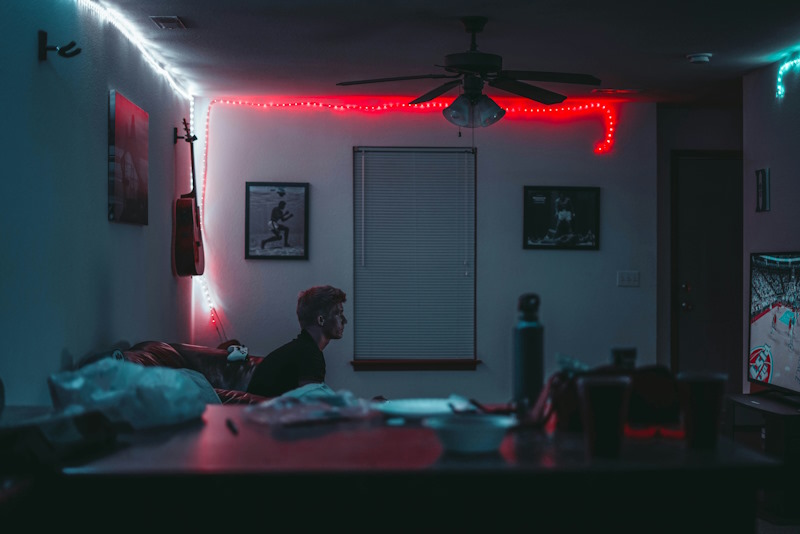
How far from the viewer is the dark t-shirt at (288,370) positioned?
3990 mm

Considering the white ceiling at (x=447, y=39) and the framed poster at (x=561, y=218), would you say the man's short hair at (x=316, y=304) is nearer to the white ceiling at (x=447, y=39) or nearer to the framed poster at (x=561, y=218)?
the white ceiling at (x=447, y=39)

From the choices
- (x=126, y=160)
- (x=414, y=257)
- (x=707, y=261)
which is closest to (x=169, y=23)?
(x=126, y=160)

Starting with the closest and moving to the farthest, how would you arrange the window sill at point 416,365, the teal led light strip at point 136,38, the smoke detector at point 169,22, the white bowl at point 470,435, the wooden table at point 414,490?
the wooden table at point 414,490 < the white bowl at point 470,435 < the teal led light strip at point 136,38 < the smoke detector at point 169,22 < the window sill at point 416,365

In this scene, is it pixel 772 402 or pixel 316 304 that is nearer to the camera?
pixel 316 304

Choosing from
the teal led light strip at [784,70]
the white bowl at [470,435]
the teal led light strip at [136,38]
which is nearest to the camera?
the white bowl at [470,435]

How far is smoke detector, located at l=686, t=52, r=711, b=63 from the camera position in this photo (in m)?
4.94

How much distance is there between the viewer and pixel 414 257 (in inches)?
252

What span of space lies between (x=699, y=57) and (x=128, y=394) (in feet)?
14.0

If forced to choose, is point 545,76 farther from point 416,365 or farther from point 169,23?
point 416,365

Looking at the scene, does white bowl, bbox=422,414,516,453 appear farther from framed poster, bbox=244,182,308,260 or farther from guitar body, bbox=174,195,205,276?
framed poster, bbox=244,182,308,260

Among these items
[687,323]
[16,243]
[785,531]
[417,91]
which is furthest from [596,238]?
[16,243]

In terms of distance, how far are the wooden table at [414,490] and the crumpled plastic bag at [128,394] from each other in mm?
244

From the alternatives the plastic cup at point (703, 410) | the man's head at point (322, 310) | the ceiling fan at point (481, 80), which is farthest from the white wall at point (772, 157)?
the plastic cup at point (703, 410)

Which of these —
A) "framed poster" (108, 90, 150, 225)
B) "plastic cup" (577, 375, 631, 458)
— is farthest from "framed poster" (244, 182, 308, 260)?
"plastic cup" (577, 375, 631, 458)
